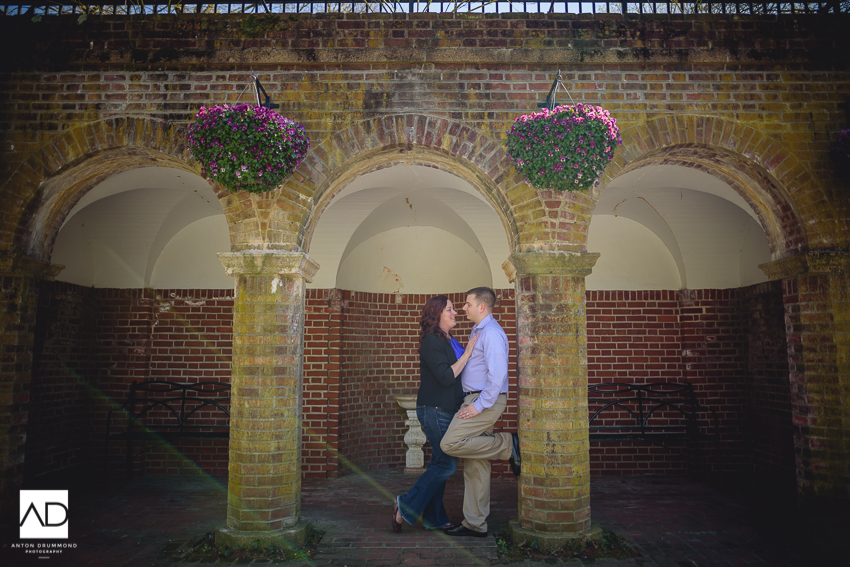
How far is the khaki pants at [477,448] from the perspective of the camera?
426 centimetres

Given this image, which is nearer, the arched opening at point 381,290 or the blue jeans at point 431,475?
the blue jeans at point 431,475

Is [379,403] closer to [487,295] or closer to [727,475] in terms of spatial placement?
[487,295]

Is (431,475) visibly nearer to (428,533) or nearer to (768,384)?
(428,533)

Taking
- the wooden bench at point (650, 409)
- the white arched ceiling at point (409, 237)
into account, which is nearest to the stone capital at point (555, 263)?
the white arched ceiling at point (409, 237)

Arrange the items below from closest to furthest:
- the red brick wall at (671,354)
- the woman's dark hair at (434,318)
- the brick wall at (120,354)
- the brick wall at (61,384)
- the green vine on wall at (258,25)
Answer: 1. the woman's dark hair at (434,318)
2. the green vine on wall at (258,25)
3. the brick wall at (61,384)
4. the brick wall at (120,354)
5. the red brick wall at (671,354)

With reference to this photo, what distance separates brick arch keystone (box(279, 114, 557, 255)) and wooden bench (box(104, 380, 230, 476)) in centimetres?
345

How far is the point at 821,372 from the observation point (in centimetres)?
442

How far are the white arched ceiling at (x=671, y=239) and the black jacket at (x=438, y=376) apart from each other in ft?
10.3

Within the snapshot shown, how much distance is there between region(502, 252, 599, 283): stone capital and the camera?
4.32 metres

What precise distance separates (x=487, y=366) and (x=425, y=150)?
201 cm

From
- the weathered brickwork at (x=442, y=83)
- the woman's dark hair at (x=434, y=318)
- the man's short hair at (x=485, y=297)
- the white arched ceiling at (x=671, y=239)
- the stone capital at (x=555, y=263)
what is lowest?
the woman's dark hair at (x=434, y=318)

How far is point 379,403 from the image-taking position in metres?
7.42

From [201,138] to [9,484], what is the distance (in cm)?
339

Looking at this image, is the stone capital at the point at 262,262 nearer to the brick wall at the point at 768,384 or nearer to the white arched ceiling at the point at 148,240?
the white arched ceiling at the point at 148,240
